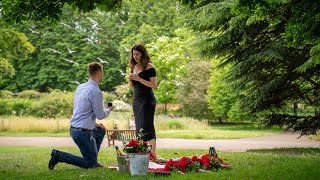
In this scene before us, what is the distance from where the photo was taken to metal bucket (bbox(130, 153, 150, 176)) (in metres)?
6.68

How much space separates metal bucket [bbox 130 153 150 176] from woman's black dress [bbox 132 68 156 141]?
1323 millimetres

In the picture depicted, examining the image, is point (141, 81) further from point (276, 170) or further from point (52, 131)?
point (52, 131)

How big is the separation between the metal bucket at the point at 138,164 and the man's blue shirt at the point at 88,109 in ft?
3.77

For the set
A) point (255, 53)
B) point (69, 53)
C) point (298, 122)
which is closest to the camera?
point (255, 53)

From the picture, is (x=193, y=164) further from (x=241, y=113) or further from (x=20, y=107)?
(x=20, y=107)

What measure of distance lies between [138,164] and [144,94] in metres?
1.68

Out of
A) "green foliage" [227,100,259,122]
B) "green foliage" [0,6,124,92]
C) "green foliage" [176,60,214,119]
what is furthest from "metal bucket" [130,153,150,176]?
"green foliage" [0,6,124,92]

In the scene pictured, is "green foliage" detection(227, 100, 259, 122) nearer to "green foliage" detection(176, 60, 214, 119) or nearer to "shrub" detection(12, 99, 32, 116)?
"green foliage" detection(176, 60, 214, 119)

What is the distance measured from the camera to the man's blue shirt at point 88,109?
7.56m

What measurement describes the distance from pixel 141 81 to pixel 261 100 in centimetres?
604

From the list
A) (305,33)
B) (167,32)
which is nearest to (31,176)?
(305,33)

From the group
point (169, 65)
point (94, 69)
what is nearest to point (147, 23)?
point (169, 65)

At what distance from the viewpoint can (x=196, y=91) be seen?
103ft

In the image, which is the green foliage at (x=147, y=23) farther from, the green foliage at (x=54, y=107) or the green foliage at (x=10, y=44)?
the green foliage at (x=10, y=44)
